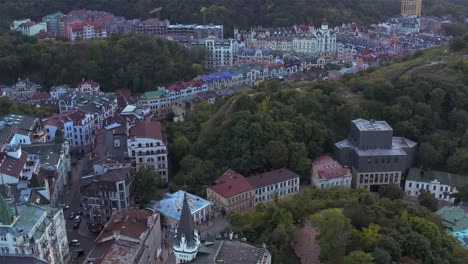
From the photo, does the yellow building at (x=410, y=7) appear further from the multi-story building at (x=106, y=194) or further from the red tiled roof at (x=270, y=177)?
the multi-story building at (x=106, y=194)

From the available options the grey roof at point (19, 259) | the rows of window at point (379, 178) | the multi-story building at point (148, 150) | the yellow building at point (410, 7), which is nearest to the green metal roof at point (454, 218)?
the rows of window at point (379, 178)

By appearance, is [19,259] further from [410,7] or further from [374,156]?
[410,7]

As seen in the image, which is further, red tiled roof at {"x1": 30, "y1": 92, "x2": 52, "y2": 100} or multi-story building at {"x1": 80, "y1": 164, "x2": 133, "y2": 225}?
red tiled roof at {"x1": 30, "y1": 92, "x2": 52, "y2": 100}

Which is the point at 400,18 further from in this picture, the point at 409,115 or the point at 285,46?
the point at 409,115

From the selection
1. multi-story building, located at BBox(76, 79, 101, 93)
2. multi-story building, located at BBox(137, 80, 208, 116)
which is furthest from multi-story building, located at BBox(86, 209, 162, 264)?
multi-story building, located at BBox(76, 79, 101, 93)

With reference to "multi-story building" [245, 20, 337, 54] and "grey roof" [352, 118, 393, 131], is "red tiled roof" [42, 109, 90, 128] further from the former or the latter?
"multi-story building" [245, 20, 337, 54]

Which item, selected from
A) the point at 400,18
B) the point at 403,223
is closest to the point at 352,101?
the point at 403,223
